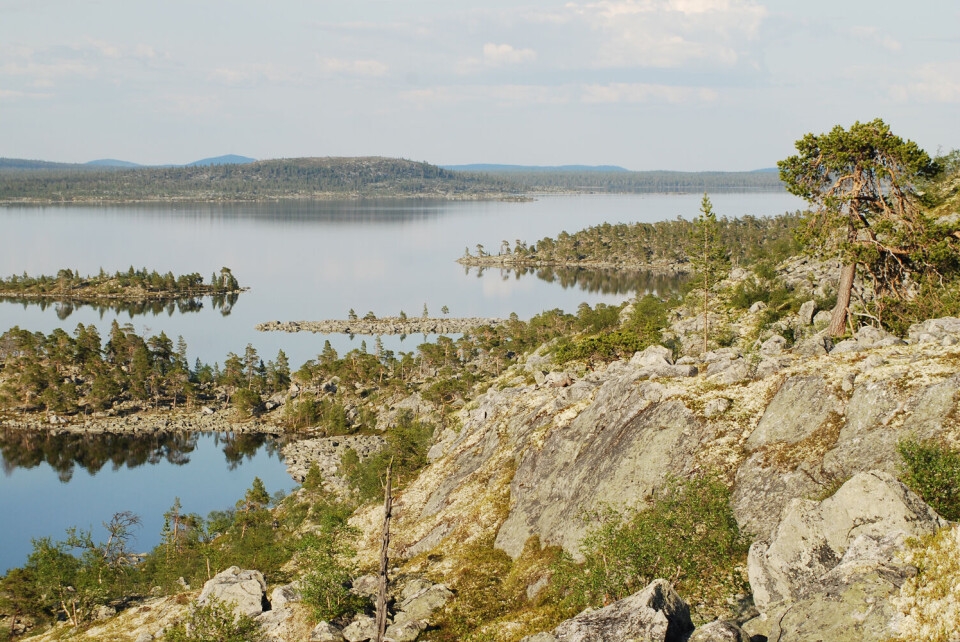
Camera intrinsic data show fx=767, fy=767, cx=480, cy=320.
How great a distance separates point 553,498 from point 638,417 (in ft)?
13.0

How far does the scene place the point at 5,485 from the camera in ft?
220

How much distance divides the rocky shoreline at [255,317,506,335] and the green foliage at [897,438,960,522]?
10570cm

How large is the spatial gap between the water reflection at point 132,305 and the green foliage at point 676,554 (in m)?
132

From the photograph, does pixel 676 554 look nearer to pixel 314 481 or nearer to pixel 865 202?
pixel 865 202

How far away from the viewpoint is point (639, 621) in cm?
1372

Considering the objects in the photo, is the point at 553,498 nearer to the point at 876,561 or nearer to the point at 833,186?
the point at 876,561

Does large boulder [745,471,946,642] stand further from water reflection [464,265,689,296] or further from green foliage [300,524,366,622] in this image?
water reflection [464,265,689,296]

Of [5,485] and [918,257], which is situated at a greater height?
[918,257]

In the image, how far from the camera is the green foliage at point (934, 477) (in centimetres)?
1566

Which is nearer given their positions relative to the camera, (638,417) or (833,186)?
(638,417)

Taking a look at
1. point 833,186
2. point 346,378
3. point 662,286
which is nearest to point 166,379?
point 346,378

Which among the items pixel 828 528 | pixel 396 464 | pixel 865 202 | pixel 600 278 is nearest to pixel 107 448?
pixel 396 464

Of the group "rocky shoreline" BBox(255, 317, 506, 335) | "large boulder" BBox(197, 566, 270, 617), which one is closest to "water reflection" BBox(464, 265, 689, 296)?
"rocky shoreline" BBox(255, 317, 506, 335)

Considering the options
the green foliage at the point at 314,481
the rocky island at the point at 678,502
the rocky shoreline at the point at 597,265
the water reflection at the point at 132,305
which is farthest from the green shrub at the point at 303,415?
the rocky shoreline at the point at 597,265
